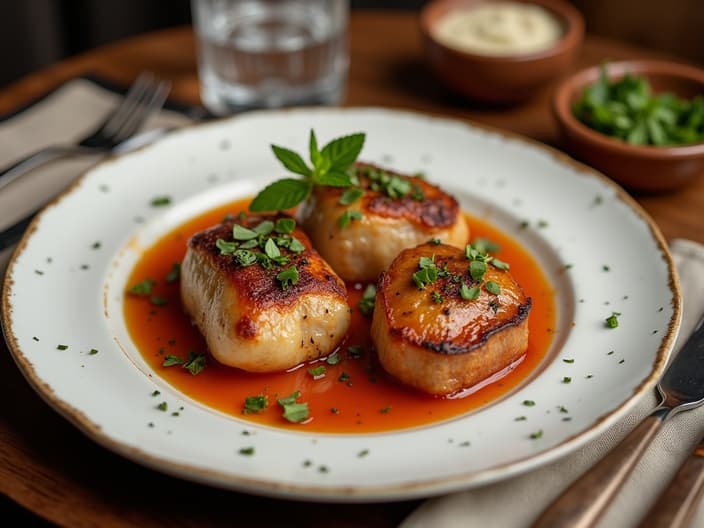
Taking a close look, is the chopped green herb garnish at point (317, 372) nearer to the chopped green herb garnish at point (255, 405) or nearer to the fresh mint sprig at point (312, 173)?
the chopped green herb garnish at point (255, 405)

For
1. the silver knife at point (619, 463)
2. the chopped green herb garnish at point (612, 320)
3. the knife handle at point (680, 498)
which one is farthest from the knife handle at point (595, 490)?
the chopped green herb garnish at point (612, 320)

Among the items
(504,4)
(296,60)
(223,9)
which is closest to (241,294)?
(296,60)

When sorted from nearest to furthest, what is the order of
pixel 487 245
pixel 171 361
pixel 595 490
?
pixel 595 490, pixel 171 361, pixel 487 245

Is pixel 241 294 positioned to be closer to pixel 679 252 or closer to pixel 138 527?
pixel 138 527

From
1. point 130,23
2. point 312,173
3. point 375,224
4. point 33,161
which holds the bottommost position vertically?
point 130,23

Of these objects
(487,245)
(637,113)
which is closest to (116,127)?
(487,245)

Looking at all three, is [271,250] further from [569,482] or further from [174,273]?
[569,482]
